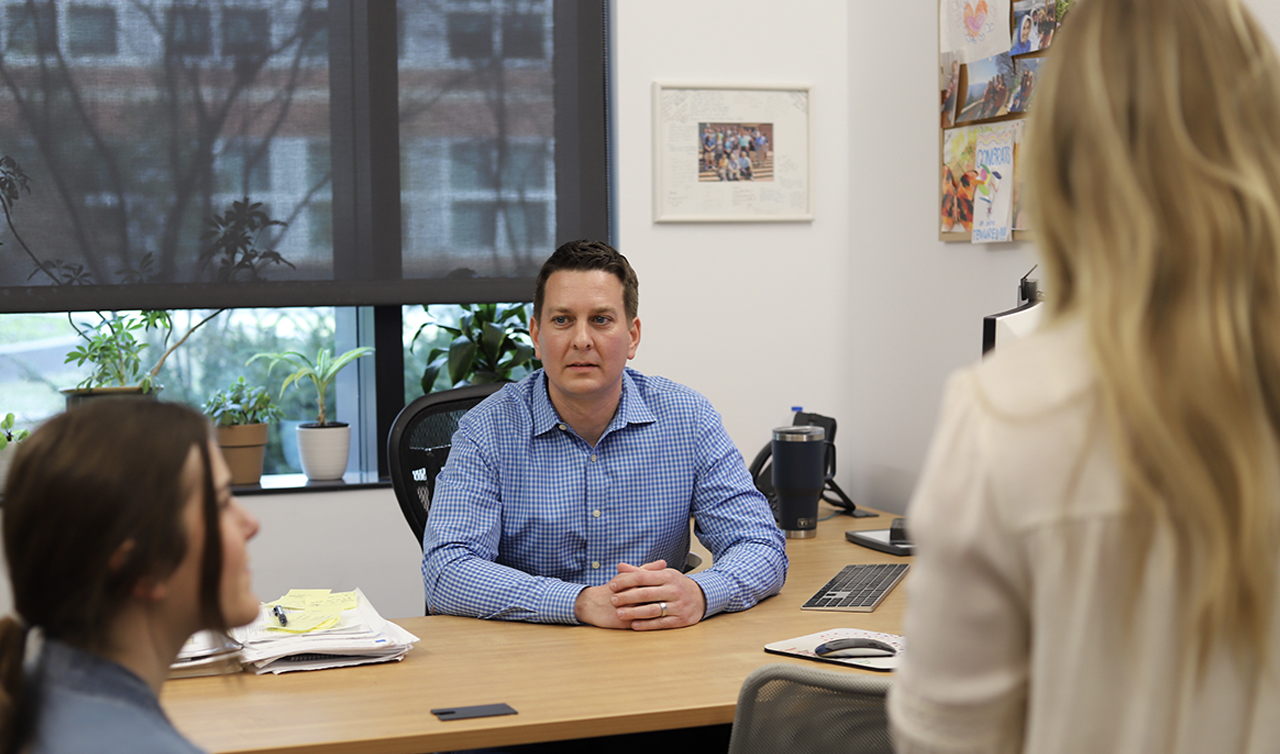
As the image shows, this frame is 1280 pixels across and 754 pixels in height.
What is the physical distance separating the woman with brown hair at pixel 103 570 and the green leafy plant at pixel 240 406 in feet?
7.90

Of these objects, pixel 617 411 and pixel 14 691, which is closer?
pixel 14 691

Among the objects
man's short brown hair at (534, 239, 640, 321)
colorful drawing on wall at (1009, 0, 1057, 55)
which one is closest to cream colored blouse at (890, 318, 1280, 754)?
man's short brown hair at (534, 239, 640, 321)

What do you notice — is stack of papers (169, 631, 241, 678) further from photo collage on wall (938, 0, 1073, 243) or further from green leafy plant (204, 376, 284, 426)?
photo collage on wall (938, 0, 1073, 243)

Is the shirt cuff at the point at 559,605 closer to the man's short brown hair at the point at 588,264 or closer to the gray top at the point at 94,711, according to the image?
the man's short brown hair at the point at 588,264

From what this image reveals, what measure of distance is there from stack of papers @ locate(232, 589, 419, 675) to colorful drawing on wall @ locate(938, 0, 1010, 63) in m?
1.97

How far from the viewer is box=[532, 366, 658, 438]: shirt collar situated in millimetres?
→ 2332

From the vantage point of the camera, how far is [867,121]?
3.48m

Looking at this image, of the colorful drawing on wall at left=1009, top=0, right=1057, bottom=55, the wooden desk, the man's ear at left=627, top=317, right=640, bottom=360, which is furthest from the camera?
the colorful drawing on wall at left=1009, top=0, right=1057, bottom=55

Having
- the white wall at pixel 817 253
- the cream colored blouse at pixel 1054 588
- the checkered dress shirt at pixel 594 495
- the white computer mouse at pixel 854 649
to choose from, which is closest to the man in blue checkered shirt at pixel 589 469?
the checkered dress shirt at pixel 594 495

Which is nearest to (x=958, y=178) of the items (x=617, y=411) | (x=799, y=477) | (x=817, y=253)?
(x=817, y=253)

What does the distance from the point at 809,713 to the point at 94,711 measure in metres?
0.76

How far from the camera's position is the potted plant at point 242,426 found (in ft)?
10.7

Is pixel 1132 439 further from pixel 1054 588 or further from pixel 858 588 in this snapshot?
pixel 858 588

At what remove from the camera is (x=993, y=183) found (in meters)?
2.85
